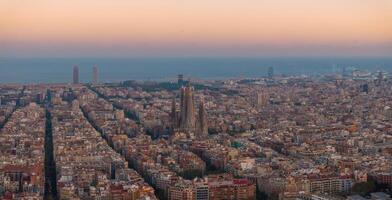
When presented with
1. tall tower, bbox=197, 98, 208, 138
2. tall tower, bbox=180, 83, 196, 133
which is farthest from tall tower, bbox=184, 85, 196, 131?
tall tower, bbox=197, 98, 208, 138

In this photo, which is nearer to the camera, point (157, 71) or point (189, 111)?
point (189, 111)

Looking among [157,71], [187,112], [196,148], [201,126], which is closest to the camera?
[196,148]

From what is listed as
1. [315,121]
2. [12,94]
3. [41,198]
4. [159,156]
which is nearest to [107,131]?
[159,156]

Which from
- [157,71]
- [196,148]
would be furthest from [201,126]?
[157,71]

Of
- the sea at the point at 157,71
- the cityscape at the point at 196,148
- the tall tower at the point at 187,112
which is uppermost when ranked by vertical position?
the tall tower at the point at 187,112

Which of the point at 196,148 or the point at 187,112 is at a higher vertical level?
the point at 187,112

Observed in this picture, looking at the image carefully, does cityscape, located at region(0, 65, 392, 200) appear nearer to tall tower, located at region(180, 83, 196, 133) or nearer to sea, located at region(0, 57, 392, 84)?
tall tower, located at region(180, 83, 196, 133)

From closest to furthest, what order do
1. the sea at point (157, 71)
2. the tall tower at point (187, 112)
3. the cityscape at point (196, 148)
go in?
the cityscape at point (196, 148) → the tall tower at point (187, 112) → the sea at point (157, 71)

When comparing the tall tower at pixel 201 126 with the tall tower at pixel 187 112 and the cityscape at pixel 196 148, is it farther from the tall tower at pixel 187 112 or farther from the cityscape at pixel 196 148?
the tall tower at pixel 187 112

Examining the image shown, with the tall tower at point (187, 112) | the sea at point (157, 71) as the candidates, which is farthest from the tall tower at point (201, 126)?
the sea at point (157, 71)

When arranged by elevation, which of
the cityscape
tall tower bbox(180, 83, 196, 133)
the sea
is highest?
tall tower bbox(180, 83, 196, 133)

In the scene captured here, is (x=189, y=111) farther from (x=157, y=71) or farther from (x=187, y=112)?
(x=157, y=71)

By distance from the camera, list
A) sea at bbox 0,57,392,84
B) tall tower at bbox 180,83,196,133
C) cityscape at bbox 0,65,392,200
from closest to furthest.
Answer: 1. cityscape at bbox 0,65,392,200
2. tall tower at bbox 180,83,196,133
3. sea at bbox 0,57,392,84
